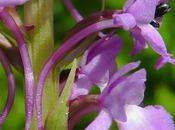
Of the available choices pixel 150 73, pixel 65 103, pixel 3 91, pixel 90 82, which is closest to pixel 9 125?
pixel 3 91

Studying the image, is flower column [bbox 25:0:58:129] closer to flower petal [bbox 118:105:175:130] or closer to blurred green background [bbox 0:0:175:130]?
flower petal [bbox 118:105:175:130]

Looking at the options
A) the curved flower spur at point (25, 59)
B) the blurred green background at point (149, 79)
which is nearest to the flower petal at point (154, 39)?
the curved flower spur at point (25, 59)

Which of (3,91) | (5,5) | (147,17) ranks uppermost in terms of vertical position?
(5,5)

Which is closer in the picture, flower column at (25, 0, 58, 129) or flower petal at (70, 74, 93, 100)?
flower column at (25, 0, 58, 129)

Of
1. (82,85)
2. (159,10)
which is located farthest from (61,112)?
(159,10)

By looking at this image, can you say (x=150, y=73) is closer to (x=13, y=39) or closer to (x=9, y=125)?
(x=9, y=125)

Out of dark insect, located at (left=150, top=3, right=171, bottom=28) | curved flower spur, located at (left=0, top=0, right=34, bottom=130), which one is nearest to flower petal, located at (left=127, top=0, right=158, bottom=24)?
dark insect, located at (left=150, top=3, right=171, bottom=28)
